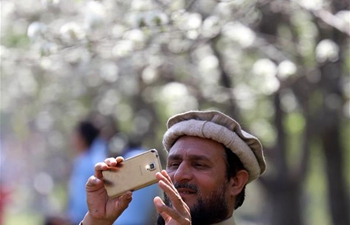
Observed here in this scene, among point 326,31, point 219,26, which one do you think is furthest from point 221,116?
point 326,31

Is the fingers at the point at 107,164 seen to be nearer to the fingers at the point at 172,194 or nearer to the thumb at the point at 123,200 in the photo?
the thumb at the point at 123,200

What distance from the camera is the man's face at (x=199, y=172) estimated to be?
5.70 m

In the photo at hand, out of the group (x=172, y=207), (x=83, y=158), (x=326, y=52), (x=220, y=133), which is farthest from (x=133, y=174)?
(x=326, y=52)

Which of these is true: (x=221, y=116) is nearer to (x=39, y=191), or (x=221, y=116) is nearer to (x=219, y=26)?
(x=219, y=26)

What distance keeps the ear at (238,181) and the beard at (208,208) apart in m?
0.10

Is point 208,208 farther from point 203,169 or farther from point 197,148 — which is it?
point 197,148

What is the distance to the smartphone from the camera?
17.9 feet

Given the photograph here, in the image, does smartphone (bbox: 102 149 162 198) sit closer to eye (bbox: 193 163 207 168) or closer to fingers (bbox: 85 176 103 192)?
fingers (bbox: 85 176 103 192)

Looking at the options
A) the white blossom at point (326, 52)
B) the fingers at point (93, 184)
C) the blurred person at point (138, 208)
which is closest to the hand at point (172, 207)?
the fingers at point (93, 184)

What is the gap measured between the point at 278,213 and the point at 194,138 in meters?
13.0

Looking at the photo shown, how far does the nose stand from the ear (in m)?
0.31

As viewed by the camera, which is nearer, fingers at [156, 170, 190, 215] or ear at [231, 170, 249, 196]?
fingers at [156, 170, 190, 215]

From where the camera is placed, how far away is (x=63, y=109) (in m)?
19.8

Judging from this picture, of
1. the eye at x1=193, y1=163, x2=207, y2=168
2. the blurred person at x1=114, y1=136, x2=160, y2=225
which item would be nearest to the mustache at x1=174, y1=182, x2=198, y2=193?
the eye at x1=193, y1=163, x2=207, y2=168
